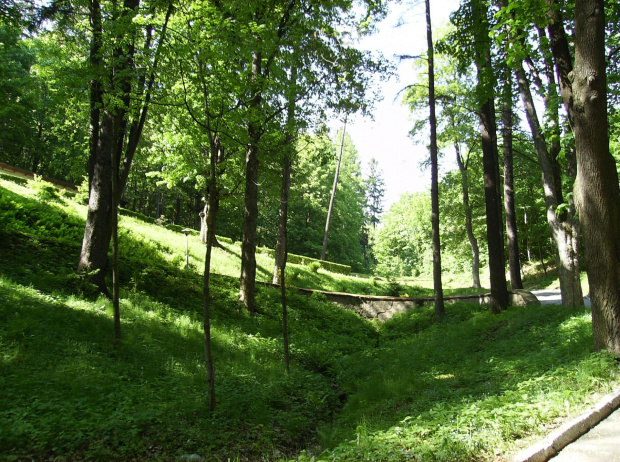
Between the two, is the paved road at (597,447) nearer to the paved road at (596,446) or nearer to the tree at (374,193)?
the paved road at (596,446)

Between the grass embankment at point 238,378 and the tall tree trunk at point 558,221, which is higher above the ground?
the tall tree trunk at point 558,221

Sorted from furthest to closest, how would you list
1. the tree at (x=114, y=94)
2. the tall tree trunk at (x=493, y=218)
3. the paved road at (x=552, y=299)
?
the paved road at (x=552, y=299) → the tall tree trunk at (x=493, y=218) → the tree at (x=114, y=94)

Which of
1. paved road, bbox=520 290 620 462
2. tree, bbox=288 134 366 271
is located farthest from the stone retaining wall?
tree, bbox=288 134 366 271

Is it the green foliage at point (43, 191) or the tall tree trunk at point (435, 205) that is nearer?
the tall tree trunk at point (435, 205)

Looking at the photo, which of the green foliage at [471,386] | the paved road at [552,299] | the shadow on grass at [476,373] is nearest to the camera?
the green foliage at [471,386]

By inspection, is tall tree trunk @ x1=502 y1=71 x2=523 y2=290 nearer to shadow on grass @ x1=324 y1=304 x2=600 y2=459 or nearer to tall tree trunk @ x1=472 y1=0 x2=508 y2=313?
tall tree trunk @ x1=472 y1=0 x2=508 y2=313

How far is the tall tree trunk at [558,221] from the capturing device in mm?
10250

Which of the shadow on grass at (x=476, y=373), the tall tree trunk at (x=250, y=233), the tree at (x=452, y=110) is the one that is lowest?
the shadow on grass at (x=476, y=373)

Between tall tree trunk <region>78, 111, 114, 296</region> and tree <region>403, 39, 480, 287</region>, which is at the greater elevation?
tree <region>403, 39, 480, 287</region>

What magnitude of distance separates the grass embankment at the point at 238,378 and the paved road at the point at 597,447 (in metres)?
0.30

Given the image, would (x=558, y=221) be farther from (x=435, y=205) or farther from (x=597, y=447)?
(x=597, y=447)

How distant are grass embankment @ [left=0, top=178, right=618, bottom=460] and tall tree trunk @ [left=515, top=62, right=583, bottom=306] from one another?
791mm

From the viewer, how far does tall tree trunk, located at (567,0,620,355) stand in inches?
219

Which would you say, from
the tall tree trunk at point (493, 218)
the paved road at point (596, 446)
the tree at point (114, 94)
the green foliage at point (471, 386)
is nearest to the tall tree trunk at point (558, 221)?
the green foliage at point (471, 386)
